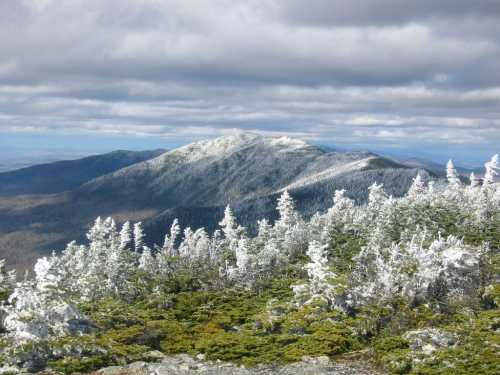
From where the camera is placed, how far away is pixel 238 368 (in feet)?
131

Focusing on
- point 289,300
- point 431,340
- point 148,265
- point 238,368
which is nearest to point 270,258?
point 148,265

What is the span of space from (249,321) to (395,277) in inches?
629

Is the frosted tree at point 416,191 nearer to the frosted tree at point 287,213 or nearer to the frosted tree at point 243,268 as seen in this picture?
the frosted tree at point 287,213

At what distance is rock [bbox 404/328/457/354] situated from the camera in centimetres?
3991

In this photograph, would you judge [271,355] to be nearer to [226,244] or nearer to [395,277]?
[395,277]

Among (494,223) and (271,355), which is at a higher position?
(494,223)

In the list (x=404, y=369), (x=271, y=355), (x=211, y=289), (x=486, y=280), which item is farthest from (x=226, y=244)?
(x=404, y=369)

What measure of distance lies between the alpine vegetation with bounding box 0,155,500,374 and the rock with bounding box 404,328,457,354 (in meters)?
0.09

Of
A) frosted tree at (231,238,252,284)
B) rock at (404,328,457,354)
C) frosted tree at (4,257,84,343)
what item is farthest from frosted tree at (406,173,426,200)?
frosted tree at (4,257,84,343)

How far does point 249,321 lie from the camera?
58.1 m

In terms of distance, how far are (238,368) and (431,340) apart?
47.8 feet

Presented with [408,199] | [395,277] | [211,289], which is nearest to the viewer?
[395,277]

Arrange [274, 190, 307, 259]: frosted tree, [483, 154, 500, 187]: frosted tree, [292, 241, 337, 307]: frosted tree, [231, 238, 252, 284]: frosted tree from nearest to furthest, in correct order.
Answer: [292, 241, 337, 307]: frosted tree → [231, 238, 252, 284]: frosted tree → [274, 190, 307, 259]: frosted tree → [483, 154, 500, 187]: frosted tree

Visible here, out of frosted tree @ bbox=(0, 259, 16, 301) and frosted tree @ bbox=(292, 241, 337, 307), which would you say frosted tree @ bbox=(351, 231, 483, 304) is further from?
frosted tree @ bbox=(0, 259, 16, 301)
